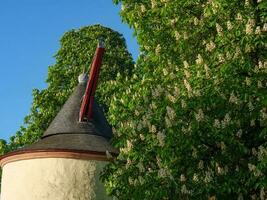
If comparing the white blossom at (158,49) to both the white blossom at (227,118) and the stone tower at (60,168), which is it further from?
the stone tower at (60,168)

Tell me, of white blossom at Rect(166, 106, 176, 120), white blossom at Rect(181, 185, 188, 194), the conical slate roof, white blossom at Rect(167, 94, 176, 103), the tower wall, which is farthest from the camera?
the conical slate roof

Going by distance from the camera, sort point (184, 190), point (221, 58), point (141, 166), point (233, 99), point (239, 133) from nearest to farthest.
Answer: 1. point (184, 190)
2. point (239, 133)
3. point (233, 99)
4. point (141, 166)
5. point (221, 58)

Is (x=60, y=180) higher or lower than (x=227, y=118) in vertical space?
higher

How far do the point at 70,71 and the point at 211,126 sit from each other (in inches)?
1241

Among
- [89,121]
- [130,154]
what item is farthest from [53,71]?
[130,154]

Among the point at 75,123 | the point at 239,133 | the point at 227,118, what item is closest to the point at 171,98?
the point at 227,118

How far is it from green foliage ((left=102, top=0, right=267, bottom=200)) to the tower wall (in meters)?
9.30

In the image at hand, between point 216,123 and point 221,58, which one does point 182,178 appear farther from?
point 221,58

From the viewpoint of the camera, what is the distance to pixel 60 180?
85.7ft

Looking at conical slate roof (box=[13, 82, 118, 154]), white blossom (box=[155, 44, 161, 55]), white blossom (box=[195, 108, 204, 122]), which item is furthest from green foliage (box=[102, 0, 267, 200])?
conical slate roof (box=[13, 82, 118, 154])

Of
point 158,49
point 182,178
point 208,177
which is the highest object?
point 158,49

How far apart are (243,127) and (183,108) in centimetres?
163

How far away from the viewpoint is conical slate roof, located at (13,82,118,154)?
87.8 feet

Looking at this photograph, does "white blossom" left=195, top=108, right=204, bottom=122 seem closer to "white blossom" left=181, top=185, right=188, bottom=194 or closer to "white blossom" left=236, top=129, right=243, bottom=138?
"white blossom" left=236, top=129, right=243, bottom=138
